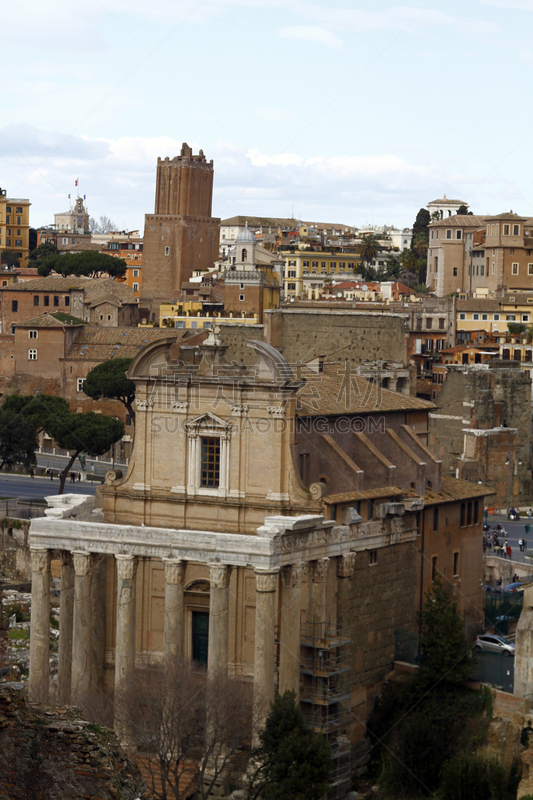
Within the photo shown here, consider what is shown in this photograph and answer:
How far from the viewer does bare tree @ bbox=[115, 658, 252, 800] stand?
4022cm

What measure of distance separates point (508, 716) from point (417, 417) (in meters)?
13.3

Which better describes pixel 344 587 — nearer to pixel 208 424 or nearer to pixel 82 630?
pixel 208 424

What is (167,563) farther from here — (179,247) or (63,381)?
(179,247)

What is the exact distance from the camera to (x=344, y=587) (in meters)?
44.8

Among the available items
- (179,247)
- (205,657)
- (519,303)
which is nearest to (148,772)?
(205,657)

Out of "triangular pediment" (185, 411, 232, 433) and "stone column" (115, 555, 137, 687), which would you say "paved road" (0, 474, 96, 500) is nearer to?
"triangular pediment" (185, 411, 232, 433)

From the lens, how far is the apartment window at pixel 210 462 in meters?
45.2

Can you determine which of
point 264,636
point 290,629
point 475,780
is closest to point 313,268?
point 290,629

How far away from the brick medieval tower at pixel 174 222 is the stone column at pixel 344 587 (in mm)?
111456

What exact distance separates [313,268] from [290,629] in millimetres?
Result: 137396

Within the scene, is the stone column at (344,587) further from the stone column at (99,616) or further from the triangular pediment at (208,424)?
the stone column at (99,616)

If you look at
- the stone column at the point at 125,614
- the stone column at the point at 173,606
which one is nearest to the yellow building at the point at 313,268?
the stone column at the point at 125,614

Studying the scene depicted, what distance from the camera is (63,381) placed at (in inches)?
4555

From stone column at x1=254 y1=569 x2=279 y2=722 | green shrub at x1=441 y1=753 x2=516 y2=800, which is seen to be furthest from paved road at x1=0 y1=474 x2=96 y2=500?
green shrub at x1=441 y1=753 x2=516 y2=800
